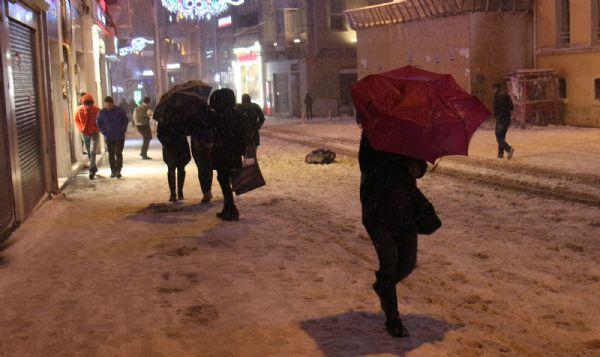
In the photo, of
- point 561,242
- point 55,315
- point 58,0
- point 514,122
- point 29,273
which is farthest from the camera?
point 514,122

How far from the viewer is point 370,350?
17.5 feet

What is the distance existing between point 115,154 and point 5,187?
276 inches

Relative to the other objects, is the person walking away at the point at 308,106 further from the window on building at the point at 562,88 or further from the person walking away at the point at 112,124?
the person walking away at the point at 112,124

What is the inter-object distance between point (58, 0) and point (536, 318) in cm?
1501

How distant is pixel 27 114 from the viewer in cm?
1252

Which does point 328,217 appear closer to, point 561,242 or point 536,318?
point 561,242

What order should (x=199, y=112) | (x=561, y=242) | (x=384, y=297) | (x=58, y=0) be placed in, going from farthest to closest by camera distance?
(x=58, y=0)
(x=199, y=112)
(x=561, y=242)
(x=384, y=297)

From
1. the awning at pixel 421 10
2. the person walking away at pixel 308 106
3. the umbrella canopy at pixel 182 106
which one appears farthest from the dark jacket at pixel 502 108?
the person walking away at pixel 308 106

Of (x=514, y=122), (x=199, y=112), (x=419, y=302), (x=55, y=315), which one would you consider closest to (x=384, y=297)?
(x=419, y=302)

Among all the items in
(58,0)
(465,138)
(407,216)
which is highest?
(58,0)

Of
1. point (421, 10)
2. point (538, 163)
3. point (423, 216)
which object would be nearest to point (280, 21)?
point (421, 10)

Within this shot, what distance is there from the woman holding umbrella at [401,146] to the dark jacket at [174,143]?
285 inches

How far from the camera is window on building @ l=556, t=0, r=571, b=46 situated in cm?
3048

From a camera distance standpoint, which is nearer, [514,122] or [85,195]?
[85,195]
